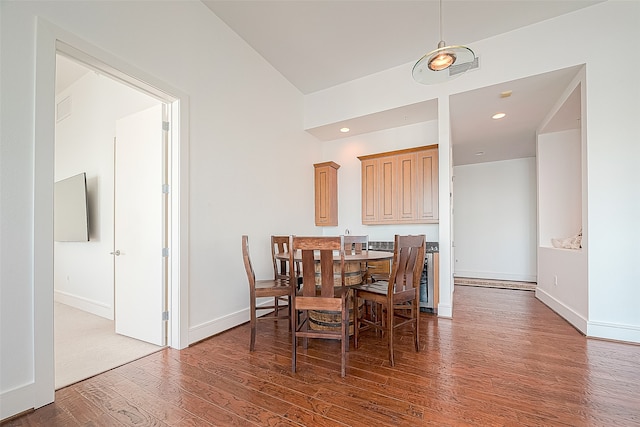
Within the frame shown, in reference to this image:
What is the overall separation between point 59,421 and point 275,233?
107 inches

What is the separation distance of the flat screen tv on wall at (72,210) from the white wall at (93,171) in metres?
0.09

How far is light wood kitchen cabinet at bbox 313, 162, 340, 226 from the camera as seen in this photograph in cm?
494

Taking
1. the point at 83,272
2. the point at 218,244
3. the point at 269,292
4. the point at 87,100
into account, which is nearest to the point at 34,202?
the point at 218,244

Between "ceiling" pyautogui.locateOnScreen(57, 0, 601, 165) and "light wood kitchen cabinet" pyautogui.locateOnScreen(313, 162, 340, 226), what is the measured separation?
2.33 feet

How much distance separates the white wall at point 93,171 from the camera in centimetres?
364

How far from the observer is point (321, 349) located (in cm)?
258

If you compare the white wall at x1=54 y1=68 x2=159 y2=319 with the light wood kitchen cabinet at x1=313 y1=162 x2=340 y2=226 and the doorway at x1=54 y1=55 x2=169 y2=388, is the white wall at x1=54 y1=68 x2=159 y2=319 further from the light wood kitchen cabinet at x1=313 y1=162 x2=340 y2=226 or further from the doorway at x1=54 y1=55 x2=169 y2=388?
the light wood kitchen cabinet at x1=313 y1=162 x2=340 y2=226

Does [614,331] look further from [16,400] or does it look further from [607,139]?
[16,400]

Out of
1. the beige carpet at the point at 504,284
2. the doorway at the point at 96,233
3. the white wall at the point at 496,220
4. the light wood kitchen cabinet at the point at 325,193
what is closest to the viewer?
the doorway at the point at 96,233

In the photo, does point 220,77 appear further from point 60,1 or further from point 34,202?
point 34,202

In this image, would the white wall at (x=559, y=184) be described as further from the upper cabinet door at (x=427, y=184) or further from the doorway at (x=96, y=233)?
the doorway at (x=96, y=233)

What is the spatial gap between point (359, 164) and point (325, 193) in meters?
0.83

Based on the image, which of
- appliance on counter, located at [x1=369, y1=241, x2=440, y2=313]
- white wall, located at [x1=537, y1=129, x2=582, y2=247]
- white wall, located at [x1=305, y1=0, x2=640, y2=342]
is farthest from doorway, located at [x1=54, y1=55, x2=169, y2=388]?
white wall, located at [x1=537, y1=129, x2=582, y2=247]

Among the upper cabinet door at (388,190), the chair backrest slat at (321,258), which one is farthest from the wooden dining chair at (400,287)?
the upper cabinet door at (388,190)
